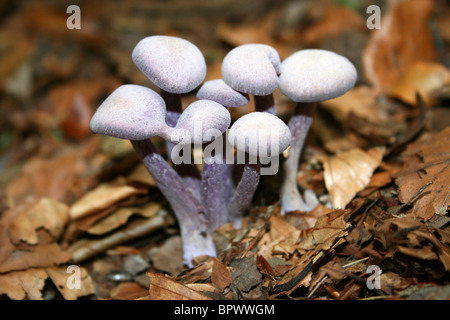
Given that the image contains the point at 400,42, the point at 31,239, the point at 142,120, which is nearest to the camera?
the point at 142,120

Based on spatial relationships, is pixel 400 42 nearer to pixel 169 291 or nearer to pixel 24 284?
pixel 169 291

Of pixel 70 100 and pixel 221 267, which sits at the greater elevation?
pixel 70 100

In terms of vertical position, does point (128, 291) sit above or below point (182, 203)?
below

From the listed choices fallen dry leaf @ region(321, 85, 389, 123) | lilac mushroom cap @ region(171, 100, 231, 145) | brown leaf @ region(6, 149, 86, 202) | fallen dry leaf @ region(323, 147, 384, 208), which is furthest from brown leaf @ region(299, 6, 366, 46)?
brown leaf @ region(6, 149, 86, 202)

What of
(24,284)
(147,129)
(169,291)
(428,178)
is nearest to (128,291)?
(169,291)

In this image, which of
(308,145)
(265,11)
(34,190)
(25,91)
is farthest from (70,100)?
(308,145)
